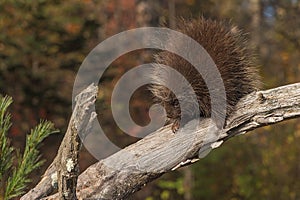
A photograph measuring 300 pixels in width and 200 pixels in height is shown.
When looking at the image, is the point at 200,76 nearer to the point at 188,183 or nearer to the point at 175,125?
Result: the point at 175,125

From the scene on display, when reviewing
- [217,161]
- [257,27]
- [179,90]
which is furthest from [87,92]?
[257,27]

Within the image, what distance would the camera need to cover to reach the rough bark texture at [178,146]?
7.70 feet

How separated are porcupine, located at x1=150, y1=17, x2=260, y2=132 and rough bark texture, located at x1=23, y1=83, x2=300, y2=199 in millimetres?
48

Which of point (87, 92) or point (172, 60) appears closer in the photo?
point (87, 92)

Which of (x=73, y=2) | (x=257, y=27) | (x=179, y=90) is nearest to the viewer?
(x=179, y=90)

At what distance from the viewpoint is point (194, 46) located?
2.40 meters

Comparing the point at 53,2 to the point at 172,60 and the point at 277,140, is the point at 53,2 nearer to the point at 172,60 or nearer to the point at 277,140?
the point at 277,140

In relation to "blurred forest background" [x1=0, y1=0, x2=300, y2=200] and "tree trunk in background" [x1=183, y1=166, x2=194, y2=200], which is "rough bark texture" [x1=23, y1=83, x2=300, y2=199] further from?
"tree trunk in background" [x1=183, y1=166, x2=194, y2=200]

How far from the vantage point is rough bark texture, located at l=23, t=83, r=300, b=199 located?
7.70 feet

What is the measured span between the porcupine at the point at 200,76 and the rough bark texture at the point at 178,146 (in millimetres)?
48

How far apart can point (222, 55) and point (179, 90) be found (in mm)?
221

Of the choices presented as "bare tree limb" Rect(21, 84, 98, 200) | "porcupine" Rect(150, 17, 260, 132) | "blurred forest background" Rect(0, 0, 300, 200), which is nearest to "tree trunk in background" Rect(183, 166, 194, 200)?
"blurred forest background" Rect(0, 0, 300, 200)

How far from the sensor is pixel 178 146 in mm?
2379

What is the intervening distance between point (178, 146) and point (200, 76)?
0.94 feet
